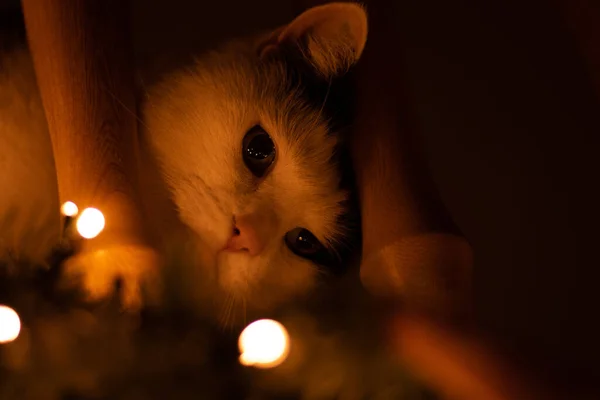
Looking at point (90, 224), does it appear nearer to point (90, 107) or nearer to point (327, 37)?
point (90, 107)

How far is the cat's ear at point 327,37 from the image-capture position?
2.35 feet

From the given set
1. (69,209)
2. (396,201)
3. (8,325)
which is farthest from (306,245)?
(8,325)

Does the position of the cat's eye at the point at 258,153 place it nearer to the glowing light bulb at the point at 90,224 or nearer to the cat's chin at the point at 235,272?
the cat's chin at the point at 235,272

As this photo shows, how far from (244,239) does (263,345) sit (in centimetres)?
30

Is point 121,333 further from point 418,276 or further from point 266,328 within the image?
point 418,276

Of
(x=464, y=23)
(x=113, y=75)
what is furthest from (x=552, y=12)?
(x=113, y=75)

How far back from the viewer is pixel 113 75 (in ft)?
2.13

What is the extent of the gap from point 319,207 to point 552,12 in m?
0.70

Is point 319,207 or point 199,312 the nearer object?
point 199,312

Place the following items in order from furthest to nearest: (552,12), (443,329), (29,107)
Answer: (552,12)
(29,107)
(443,329)

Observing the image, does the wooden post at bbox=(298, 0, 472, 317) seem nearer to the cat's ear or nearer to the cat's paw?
the cat's ear

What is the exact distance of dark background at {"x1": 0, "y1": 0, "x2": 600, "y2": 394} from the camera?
113 cm

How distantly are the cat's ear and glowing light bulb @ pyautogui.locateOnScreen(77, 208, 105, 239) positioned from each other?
0.38 m

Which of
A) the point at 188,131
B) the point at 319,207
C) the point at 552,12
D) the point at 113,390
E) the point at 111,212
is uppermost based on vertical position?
the point at 552,12
